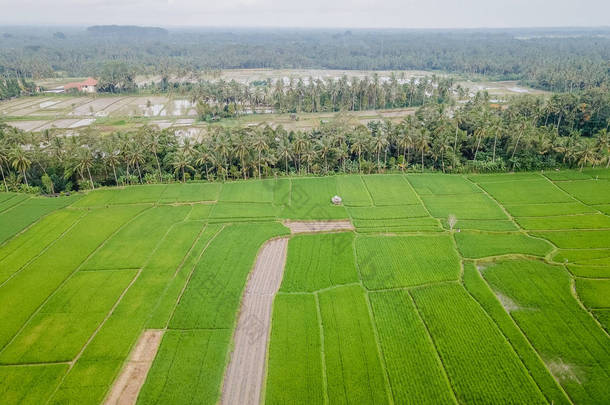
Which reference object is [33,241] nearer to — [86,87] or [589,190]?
[589,190]

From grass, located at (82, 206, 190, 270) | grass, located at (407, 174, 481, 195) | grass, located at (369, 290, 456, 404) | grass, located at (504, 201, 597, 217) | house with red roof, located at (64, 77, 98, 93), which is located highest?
house with red roof, located at (64, 77, 98, 93)

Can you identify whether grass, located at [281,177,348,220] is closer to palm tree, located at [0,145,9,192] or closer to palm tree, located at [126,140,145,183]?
palm tree, located at [126,140,145,183]

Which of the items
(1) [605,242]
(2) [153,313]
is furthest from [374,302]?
(1) [605,242]

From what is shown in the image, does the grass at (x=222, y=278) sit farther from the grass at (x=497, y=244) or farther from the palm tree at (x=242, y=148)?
the grass at (x=497, y=244)

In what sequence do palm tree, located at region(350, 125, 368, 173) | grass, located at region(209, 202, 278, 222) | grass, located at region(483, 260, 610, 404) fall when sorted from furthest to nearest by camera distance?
1. palm tree, located at region(350, 125, 368, 173)
2. grass, located at region(209, 202, 278, 222)
3. grass, located at region(483, 260, 610, 404)

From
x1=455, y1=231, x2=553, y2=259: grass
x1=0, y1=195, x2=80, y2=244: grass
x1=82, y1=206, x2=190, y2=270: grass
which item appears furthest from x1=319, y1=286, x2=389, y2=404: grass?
x1=0, y1=195, x2=80, y2=244: grass
